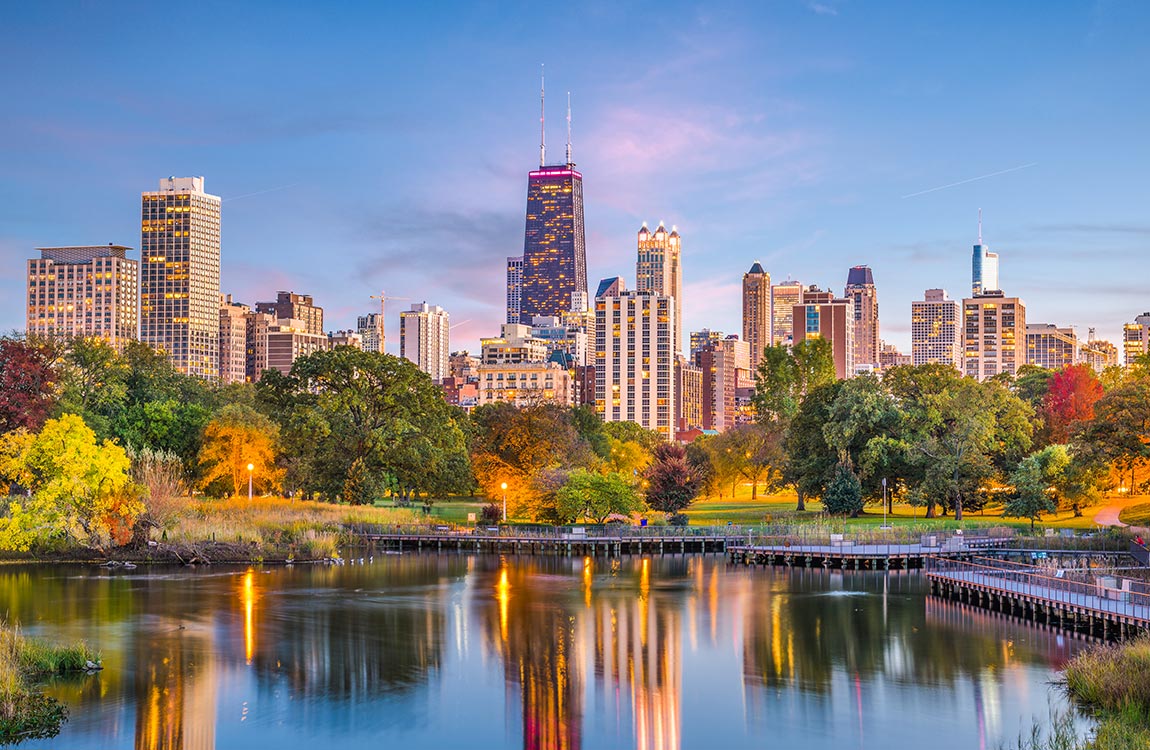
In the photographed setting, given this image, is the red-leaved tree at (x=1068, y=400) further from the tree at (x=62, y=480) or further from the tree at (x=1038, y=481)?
the tree at (x=62, y=480)

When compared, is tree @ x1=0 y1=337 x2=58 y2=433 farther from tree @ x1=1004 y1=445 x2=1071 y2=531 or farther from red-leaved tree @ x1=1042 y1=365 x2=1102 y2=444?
red-leaved tree @ x1=1042 y1=365 x2=1102 y2=444

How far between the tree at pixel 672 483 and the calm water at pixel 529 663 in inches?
981

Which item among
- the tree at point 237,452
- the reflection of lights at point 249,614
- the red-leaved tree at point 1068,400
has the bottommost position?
the reflection of lights at point 249,614

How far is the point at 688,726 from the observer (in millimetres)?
30406

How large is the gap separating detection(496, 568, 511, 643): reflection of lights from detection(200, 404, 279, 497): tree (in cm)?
3023

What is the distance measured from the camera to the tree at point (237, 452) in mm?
85375

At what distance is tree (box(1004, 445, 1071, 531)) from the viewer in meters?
75.8

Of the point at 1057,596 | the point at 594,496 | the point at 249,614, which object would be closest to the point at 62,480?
the point at 249,614

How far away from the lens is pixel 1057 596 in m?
45.7

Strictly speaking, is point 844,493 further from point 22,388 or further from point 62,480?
point 22,388

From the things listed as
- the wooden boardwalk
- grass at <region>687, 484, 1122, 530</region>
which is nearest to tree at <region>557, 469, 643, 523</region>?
grass at <region>687, 484, 1122, 530</region>

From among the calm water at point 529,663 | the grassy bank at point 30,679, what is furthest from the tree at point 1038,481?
the grassy bank at point 30,679

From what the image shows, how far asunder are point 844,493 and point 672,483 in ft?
40.1

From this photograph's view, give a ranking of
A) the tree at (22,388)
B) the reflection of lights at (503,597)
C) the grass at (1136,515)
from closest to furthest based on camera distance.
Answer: the reflection of lights at (503,597) < the tree at (22,388) < the grass at (1136,515)
